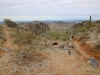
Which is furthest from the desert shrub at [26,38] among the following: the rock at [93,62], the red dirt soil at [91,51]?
the rock at [93,62]

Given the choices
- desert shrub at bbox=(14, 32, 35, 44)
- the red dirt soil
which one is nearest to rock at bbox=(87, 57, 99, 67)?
the red dirt soil

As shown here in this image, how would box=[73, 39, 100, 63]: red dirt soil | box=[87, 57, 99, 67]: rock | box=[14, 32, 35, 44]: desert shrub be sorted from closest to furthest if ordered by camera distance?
box=[87, 57, 99, 67]: rock → box=[73, 39, 100, 63]: red dirt soil → box=[14, 32, 35, 44]: desert shrub

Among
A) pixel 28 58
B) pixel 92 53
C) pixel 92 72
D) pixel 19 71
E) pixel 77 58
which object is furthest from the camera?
pixel 92 53

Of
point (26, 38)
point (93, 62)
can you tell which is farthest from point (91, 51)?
point (26, 38)

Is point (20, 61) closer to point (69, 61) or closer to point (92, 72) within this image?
point (69, 61)

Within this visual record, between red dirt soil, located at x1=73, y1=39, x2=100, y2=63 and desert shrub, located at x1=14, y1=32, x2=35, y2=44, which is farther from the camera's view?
desert shrub, located at x1=14, y1=32, x2=35, y2=44

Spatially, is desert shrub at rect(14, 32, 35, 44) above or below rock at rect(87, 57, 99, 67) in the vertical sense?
above

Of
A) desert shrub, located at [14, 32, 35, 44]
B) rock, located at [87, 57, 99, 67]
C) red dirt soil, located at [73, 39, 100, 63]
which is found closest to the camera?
rock, located at [87, 57, 99, 67]

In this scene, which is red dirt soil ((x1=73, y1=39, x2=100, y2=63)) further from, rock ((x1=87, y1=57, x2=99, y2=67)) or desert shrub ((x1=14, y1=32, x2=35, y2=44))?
desert shrub ((x1=14, y1=32, x2=35, y2=44))

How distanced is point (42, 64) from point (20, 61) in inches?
58.9

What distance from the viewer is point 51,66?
10.6 m

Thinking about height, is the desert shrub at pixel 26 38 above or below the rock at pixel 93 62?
above

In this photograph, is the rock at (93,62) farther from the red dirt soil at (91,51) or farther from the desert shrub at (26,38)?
the desert shrub at (26,38)

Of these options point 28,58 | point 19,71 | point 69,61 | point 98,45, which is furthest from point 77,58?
point 19,71
